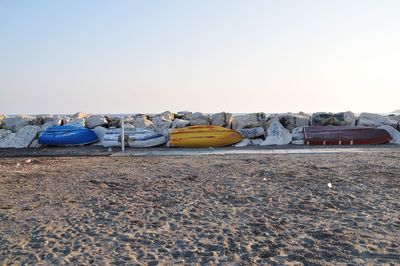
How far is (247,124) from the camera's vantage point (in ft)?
55.6

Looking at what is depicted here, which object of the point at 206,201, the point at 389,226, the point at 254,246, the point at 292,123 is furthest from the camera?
the point at 292,123

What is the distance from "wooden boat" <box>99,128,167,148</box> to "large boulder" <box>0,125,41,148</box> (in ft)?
10.7

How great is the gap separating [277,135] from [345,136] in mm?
2649

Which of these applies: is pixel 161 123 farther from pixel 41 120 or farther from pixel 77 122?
pixel 41 120

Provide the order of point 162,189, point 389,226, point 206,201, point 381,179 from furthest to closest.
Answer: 1. point 381,179
2. point 162,189
3. point 206,201
4. point 389,226

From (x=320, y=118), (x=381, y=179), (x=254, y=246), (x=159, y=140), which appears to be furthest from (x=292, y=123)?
(x=254, y=246)

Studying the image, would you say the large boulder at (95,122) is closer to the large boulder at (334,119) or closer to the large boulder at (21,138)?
the large boulder at (21,138)

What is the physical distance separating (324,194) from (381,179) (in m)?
1.79

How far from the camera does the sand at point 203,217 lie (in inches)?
138

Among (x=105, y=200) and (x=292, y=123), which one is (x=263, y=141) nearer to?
(x=292, y=123)

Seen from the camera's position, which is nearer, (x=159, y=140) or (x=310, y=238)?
(x=310, y=238)

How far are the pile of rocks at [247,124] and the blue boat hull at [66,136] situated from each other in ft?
1.57

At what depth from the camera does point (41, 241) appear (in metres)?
3.86

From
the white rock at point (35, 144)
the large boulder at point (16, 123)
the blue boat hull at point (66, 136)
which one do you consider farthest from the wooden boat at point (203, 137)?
the large boulder at point (16, 123)
